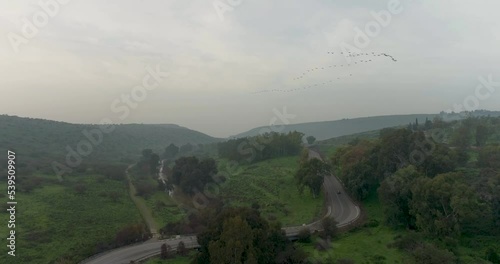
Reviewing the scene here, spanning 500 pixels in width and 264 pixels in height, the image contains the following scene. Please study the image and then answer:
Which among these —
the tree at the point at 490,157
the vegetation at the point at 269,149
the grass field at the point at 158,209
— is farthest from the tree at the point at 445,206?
the vegetation at the point at 269,149

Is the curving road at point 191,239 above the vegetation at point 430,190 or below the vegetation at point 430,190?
below

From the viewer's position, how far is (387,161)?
7112 centimetres

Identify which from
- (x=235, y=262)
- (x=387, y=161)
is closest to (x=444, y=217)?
(x=387, y=161)

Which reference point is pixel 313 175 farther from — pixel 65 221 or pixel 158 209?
pixel 65 221

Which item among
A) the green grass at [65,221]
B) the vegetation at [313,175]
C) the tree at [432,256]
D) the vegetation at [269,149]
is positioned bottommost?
the tree at [432,256]

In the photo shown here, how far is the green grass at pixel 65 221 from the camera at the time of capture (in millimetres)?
55094

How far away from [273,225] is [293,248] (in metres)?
3.89

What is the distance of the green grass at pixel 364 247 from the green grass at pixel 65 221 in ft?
117

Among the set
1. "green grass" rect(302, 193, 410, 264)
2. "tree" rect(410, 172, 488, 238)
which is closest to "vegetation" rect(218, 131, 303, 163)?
"green grass" rect(302, 193, 410, 264)

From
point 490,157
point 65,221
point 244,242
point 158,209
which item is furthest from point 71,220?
point 490,157

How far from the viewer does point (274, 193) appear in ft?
283

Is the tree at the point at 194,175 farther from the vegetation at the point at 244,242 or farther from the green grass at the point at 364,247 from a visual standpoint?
the vegetation at the point at 244,242

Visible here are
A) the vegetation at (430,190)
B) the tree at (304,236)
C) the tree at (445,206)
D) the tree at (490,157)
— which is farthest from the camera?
the tree at (490,157)

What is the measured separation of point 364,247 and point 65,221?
5432 cm
